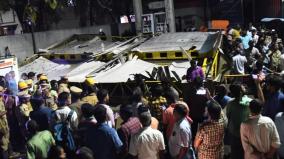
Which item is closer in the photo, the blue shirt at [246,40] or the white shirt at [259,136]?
the white shirt at [259,136]

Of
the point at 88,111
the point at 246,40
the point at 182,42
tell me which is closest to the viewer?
the point at 88,111

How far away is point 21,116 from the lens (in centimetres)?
874

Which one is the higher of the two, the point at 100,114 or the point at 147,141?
the point at 100,114

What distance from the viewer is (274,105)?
6102 millimetres

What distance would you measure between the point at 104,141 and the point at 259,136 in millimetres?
2053

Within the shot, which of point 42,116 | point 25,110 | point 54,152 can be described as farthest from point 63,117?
point 25,110

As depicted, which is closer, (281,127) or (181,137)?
(281,127)

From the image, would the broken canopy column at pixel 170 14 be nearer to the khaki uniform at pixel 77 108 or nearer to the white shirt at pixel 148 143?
the khaki uniform at pixel 77 108

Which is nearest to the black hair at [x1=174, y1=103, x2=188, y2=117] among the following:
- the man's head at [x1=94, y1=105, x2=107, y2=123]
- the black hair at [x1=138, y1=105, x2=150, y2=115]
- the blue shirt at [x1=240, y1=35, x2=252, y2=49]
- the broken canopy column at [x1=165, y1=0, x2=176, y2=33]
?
the black hair at [x1=138, y1=105, x2=150, y2=115]

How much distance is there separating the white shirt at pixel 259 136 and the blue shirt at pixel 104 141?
1.71m

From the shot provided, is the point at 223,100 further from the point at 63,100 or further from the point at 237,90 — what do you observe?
the point at 63,100

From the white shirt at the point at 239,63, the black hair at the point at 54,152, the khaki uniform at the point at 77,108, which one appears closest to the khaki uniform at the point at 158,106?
the khaki uniform at the point at 77,108

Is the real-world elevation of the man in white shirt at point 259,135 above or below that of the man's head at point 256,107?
below

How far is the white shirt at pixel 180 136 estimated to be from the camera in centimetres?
580
